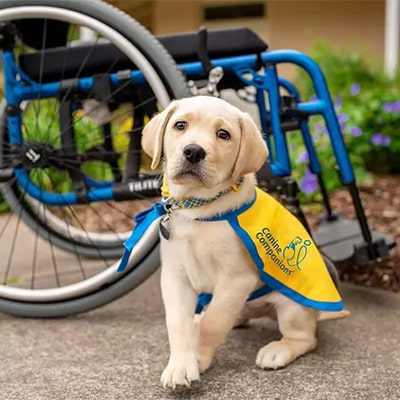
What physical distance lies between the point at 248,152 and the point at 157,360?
0.71 m

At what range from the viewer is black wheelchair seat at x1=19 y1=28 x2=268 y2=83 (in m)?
2.55

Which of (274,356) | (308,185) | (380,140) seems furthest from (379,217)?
(274,356)

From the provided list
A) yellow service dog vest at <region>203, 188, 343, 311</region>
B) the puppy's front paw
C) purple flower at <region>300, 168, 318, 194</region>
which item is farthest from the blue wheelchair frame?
purple flower at <region>300, 168, 318, 194</region>

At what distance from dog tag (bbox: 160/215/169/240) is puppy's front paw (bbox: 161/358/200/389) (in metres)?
0.37

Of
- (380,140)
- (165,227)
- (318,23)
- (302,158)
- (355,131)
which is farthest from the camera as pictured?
(318,23)

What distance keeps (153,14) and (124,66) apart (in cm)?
786

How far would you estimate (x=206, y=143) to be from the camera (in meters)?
1.81

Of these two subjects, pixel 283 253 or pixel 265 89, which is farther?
pixel 265 89

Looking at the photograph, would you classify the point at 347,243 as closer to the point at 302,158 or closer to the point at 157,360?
the point at 157,360

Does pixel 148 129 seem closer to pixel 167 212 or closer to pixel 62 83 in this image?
pixel 167 212

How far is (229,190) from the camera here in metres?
1.98

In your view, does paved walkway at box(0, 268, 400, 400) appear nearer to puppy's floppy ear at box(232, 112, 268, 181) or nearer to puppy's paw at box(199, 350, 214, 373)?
puppy's paw at box(199, 350, 214, 373)

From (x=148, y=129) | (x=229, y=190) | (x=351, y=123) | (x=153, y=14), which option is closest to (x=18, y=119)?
(x=148, y=129)

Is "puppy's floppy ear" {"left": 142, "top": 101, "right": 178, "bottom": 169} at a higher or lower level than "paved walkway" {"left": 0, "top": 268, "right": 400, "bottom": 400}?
higher
